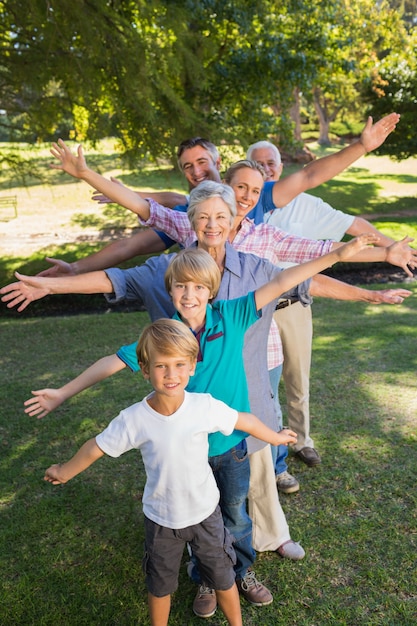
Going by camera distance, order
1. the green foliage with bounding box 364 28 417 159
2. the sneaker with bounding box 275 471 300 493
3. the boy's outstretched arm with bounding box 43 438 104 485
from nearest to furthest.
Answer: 1. the boy's outstretched arm with bounding box 43 438 104 485
2. the sneaker with bounding box 275 471 300 493
3. the green foliage with bounding box 364 28 417 159

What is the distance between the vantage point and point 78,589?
9.93 ft

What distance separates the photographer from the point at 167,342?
2.12 m

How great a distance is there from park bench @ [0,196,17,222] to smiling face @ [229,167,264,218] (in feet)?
53.4

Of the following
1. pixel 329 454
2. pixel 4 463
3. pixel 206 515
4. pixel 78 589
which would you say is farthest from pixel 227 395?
pixel 4 463

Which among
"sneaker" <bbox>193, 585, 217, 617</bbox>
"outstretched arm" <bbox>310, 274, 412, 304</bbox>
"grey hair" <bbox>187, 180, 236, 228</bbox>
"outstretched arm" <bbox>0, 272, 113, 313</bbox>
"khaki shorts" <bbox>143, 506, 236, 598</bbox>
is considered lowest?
"sneaker" <bbox>193, 585, 217, 617</bbox>

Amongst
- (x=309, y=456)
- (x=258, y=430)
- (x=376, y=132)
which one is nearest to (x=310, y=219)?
(x=376, y=132)

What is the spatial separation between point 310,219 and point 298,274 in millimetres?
1663

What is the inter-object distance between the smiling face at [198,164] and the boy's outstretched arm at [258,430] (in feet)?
4.88

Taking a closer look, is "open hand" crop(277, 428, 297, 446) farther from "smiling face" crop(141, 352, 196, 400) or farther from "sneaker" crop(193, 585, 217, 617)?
"sneaker" crop(193, 585, 217, 617)

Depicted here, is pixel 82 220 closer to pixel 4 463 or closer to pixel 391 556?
pixel 4 463

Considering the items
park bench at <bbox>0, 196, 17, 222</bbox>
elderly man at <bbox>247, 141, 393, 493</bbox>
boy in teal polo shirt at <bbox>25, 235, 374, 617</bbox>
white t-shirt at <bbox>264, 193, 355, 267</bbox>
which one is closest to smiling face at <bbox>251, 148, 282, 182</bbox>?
elderly man at <bbox>247, 141, 393, 493</bbox>

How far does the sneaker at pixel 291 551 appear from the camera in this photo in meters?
3.16

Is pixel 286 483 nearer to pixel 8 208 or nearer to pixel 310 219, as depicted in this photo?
pixel 310 219

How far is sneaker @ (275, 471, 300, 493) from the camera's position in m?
3.75
